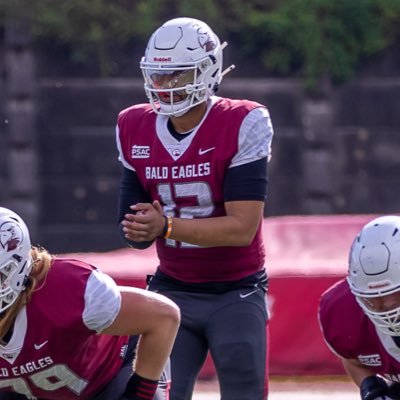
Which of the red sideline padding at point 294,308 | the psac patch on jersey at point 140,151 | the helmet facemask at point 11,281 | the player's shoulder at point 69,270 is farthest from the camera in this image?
the red sideline padding at point 294,308

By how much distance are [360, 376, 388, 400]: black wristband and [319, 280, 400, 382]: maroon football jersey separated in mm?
33

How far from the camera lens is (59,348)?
3.56 m

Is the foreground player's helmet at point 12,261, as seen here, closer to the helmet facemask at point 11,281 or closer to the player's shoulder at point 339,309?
the helmet facemask at point 11,281

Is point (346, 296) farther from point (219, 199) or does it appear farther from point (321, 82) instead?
point (321, 82)

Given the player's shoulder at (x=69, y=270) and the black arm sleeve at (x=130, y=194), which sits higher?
the black arm sleeve at (x=130, y=194)

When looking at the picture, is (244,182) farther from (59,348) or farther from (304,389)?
(304,389)

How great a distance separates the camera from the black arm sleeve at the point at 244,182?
4023mm

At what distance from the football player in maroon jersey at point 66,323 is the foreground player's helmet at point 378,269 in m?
0.57

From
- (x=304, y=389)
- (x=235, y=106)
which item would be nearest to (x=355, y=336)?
(x=235, y=106)

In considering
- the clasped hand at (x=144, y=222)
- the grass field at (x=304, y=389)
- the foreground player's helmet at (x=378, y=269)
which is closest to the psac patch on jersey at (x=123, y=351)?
the clasped hand at (x=144, y=222)

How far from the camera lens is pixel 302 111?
396 inches

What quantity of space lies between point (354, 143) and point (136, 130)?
6052mm

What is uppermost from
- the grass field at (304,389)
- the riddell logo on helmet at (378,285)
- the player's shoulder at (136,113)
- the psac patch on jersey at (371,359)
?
the player's shoulder at (136,113)

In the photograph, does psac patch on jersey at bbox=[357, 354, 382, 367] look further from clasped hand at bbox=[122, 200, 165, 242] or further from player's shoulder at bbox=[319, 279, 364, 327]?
clasped hand at bbox=[122, 200, 165, 242]
